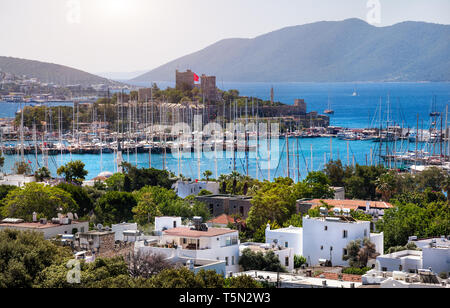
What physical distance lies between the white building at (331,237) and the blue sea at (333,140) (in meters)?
17.5

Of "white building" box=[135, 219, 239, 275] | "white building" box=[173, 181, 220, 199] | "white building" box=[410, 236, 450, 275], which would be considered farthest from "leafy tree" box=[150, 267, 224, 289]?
"white building" box=[173, 181, 220, 199]

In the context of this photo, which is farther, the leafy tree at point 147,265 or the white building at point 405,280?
the leafy tree at point 147,265

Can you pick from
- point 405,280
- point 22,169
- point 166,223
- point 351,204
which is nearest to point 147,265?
point 405,280

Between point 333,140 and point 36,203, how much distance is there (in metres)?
54.2

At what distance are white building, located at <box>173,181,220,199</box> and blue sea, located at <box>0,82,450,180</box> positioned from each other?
6.29 metres

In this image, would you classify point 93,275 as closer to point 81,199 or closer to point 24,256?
point 24,256

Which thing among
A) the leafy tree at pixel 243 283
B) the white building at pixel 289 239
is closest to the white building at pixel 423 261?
the white building at pixel 289 239

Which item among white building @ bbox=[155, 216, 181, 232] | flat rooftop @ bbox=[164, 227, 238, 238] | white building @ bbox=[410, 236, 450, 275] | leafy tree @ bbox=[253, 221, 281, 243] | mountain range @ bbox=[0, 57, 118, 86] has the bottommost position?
leafy tree @ bbox=[253, 221, 281, 243]

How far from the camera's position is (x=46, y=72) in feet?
327

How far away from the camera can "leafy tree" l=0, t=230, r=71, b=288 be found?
13.8 m

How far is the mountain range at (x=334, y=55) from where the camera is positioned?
82.1 m

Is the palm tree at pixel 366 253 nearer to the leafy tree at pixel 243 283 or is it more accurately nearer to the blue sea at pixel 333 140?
the leafy tree at pixel 243 283

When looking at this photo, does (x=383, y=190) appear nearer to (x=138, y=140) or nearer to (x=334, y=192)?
(x=334, y=192)

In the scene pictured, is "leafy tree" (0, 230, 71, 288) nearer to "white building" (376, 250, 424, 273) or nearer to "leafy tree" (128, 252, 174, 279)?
"leafy tree" (128, 252, 174, 279)
